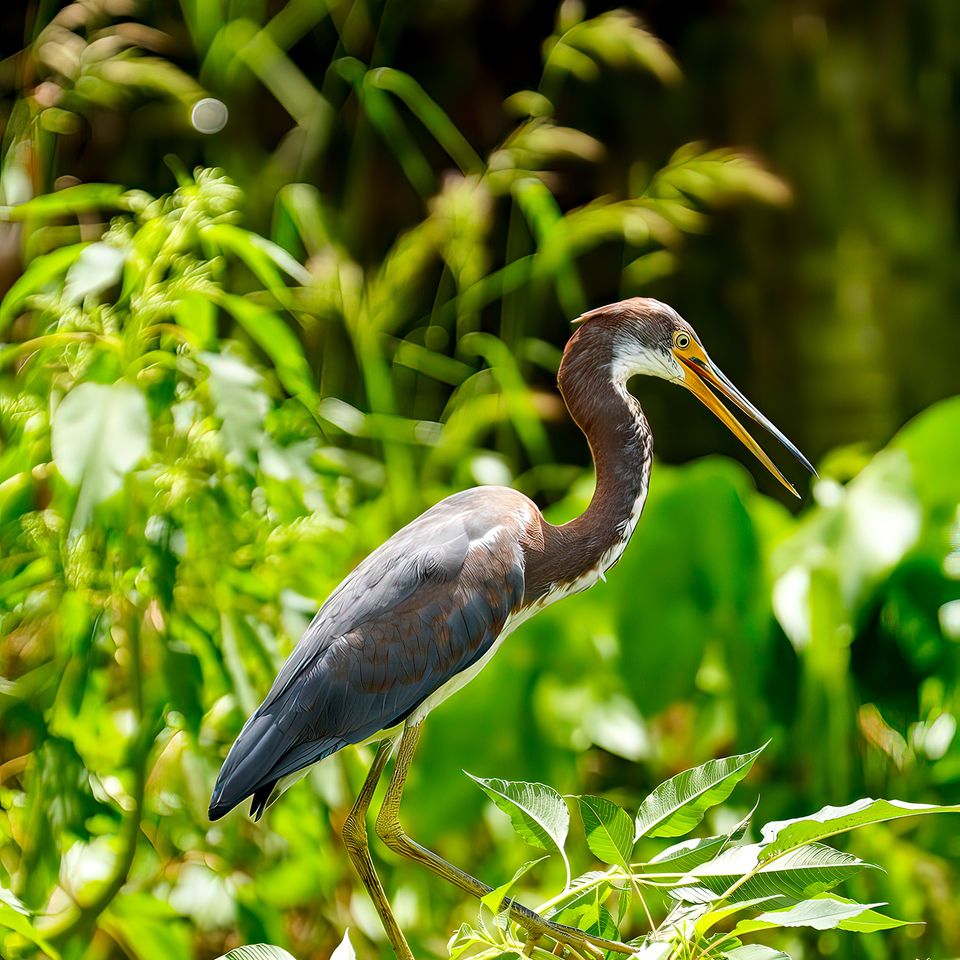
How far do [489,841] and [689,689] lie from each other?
303 millimetres

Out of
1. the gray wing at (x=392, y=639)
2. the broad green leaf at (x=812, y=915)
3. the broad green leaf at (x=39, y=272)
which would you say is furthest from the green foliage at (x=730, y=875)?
the broad green leaf at (x=39, y=272)

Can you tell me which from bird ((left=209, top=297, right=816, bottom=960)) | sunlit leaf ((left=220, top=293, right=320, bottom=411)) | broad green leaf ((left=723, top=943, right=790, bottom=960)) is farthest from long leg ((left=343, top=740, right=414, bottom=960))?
sunlit leaf ((left=220, top=293, right=320, bottom=411))

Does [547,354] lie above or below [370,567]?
below

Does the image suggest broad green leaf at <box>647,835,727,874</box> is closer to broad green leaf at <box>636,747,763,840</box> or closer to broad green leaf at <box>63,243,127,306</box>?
broad green leaf at <box>636,747,763,840</box>

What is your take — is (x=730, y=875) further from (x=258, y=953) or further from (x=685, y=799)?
(x=258, y=953)

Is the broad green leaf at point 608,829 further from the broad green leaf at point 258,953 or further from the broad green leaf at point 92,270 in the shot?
the broad green leaf at point 92,270

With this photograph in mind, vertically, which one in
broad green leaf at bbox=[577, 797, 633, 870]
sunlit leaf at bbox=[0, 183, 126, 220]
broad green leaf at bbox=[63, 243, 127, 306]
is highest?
sunlit leaf at bbox=[0, 183, 126, 220]

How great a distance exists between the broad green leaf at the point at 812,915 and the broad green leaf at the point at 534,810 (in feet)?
0.33

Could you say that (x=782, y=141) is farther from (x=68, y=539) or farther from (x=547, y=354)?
(x=68, y=539)

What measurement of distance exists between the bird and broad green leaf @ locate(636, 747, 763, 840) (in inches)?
4.4

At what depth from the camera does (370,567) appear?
0.71 metres

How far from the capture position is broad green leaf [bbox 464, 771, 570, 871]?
0.61m

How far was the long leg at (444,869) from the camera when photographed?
2.14ft

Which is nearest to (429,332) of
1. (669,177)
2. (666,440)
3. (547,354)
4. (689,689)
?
(547,354)
